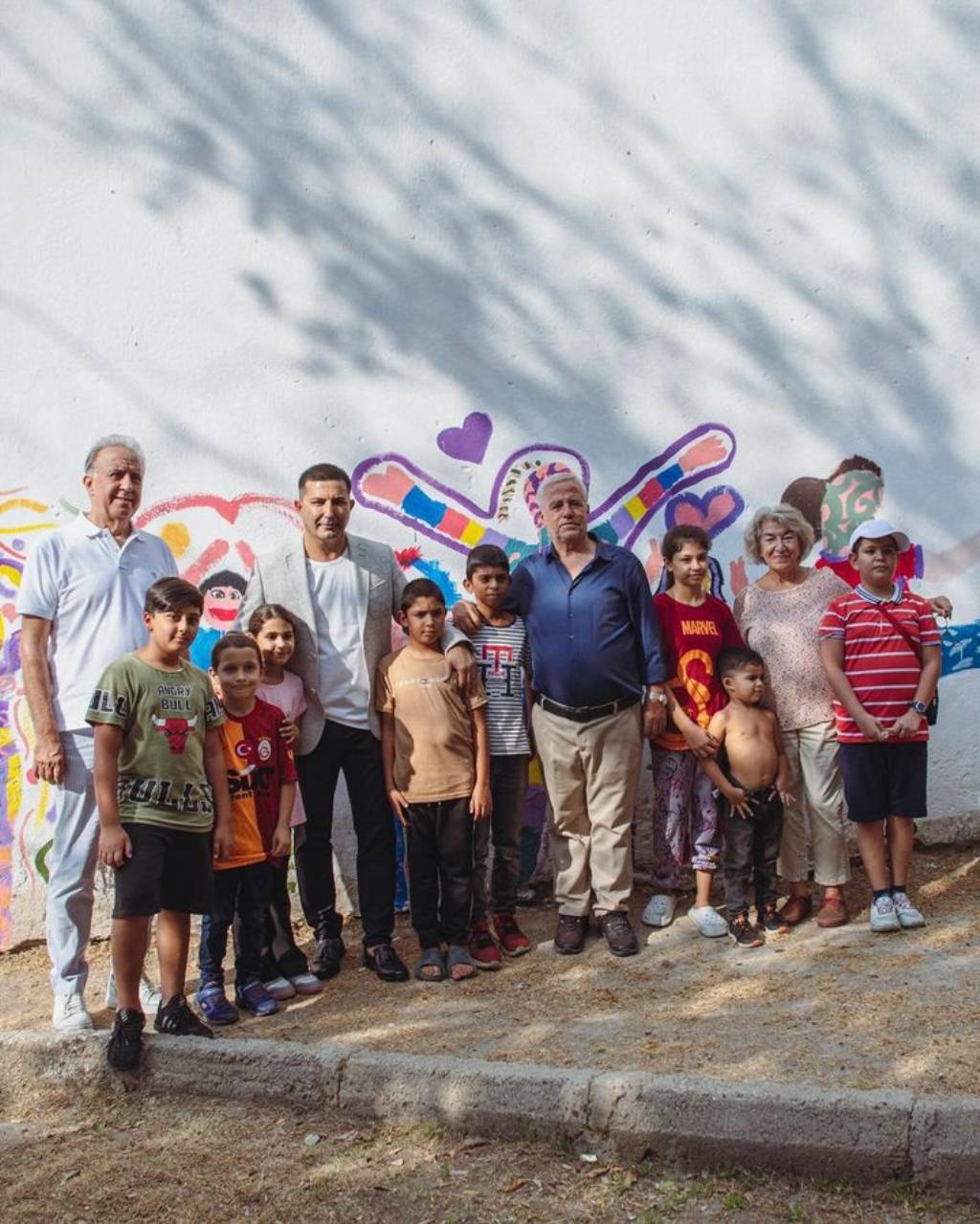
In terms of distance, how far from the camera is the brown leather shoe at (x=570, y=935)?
4852 millimetres

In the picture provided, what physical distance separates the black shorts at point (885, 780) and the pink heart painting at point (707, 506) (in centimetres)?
124

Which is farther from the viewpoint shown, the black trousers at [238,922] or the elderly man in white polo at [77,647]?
the black trousers at [238,922]

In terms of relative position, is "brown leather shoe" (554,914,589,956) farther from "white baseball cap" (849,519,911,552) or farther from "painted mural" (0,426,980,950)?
"white baseball cap" (849,519,911,552)

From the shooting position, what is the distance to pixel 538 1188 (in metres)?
3.24

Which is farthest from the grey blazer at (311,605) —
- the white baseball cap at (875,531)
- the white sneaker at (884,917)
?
the white sneaker at (884,917)

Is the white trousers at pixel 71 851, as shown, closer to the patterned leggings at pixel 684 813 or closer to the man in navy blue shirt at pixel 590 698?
the man in navy blue shirt at pixel 590 698

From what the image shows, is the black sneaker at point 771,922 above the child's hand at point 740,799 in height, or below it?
below

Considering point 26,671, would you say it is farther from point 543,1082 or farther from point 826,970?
point 826,970

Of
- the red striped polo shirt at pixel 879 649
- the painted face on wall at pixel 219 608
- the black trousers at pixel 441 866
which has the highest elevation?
the painted face on wall at pixel 219 608

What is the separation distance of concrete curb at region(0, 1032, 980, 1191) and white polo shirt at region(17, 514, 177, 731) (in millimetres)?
1149

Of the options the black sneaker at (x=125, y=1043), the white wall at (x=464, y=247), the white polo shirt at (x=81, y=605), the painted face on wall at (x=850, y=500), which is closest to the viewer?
the black sneaker at (x=125, y=1043)

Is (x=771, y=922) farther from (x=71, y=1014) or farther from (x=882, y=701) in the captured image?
(x=71, y=1014)

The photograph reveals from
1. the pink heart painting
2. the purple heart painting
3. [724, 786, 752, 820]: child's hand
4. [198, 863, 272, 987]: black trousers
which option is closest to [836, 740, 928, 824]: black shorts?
[724, 786, 752, 820]: child's hand

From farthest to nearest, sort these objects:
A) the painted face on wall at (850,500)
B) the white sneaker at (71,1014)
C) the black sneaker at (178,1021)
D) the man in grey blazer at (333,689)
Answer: the painted face on wall at (850,500), the man in grey blazer at (333,689), the white sneaker at (71,1014), the black sneaker at (178,1021)
